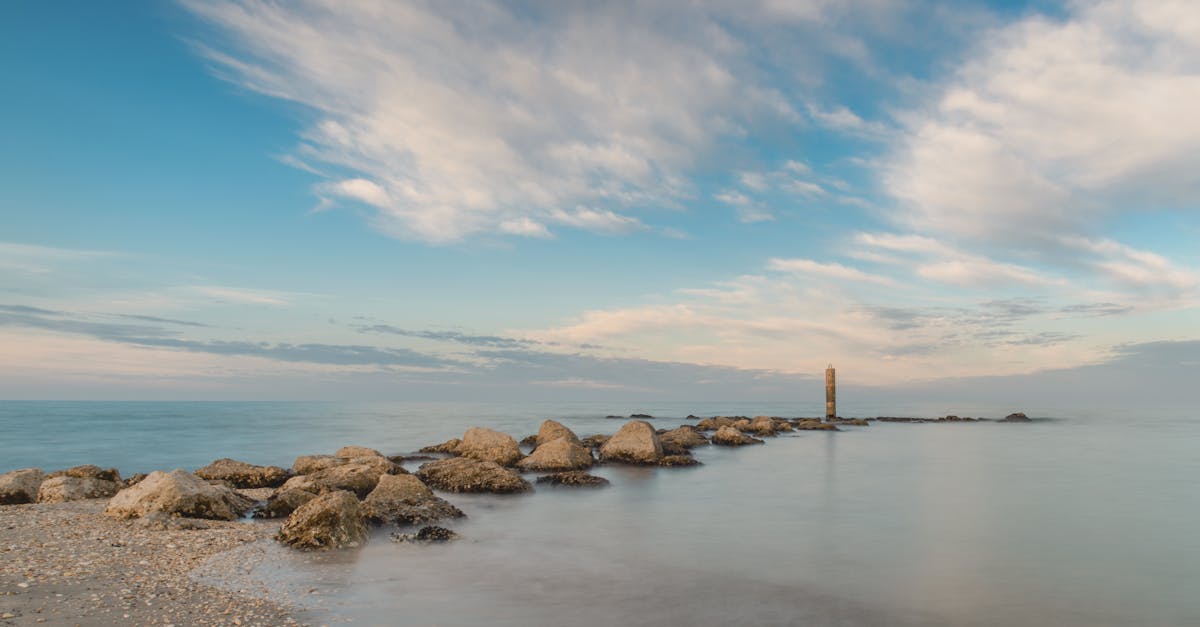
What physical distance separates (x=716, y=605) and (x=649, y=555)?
3.09 metres

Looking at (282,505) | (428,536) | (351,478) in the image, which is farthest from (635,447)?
(428,536)

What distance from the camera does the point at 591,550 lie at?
12.3 meters

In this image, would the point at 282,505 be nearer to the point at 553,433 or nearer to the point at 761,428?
the point at 553,433

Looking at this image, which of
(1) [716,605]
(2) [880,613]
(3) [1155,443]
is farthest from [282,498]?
(3) [1155,443]

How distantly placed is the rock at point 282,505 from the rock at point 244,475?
4597 millimetres

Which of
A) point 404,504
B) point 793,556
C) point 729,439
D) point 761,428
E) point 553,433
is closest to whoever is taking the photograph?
point 793,556

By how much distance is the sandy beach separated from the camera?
732 centimetres

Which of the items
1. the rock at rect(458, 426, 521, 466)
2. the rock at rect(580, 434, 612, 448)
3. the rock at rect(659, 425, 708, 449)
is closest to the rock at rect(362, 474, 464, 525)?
the rock at rect(458, 426, 521, 466)

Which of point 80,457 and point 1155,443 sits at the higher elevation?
point 1155,443

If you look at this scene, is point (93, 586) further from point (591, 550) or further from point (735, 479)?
point (735, 479)

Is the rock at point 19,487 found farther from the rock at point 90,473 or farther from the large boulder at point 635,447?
the large boulder at point 635,447

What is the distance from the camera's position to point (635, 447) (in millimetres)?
26391

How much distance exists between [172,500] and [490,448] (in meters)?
12.8

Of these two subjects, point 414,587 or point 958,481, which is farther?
point 958,481
